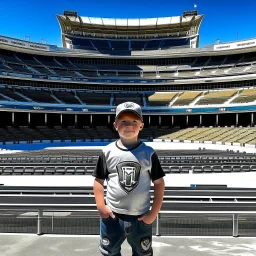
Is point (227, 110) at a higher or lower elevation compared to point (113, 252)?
higher

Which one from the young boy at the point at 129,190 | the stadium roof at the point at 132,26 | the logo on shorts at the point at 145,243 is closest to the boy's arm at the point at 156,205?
the young boy at the point at 129,190

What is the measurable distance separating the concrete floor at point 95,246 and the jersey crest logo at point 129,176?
7.63 feet

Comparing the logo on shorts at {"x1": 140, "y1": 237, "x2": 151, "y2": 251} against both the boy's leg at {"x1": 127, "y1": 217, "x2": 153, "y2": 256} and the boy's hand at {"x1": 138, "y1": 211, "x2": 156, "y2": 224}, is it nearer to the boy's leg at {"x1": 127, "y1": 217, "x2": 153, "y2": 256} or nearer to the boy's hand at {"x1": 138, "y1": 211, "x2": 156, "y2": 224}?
the boy's leg at {"x1": 127, "y1": 217, "x2": 153, "y2": 256}

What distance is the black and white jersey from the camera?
3.14 m

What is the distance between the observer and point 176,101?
61.3 metres

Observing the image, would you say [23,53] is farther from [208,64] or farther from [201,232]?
[201,232]

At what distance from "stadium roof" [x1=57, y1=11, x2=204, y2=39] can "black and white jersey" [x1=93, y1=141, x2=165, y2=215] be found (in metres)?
86.9

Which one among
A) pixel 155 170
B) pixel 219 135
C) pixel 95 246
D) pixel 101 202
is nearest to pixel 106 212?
pixel 101 202

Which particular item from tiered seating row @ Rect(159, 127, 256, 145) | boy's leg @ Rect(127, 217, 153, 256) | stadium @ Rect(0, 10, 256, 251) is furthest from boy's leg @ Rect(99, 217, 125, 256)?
tiered seating row @ Rect(159, 127, 256, 145)

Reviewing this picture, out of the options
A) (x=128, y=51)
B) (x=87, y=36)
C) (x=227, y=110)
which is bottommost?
(x=227, y=110)

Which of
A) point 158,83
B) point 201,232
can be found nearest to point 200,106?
point 158,83

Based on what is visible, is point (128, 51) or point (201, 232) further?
point (128, 51)

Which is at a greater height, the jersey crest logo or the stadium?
the stadium

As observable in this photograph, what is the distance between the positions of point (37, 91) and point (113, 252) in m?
62.9
